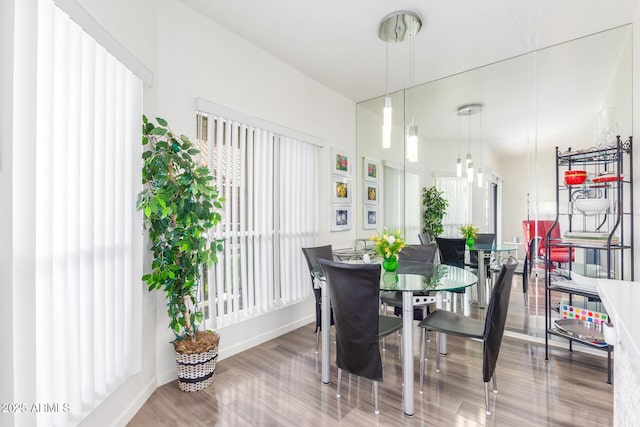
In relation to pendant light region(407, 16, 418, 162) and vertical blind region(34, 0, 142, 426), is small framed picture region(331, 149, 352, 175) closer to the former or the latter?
pendant light region(407, 16, 418, 162)

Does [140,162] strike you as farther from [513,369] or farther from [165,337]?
[513,369]

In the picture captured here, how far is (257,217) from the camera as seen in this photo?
2.96 metres

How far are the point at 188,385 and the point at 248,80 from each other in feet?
8.66

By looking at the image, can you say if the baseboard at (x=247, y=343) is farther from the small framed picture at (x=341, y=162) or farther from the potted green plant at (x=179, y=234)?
the small framed picture at (x=341, y=162)

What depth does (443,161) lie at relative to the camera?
3.71m

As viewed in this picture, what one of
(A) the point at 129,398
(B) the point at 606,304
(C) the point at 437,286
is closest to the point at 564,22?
(C) the point at 437,286

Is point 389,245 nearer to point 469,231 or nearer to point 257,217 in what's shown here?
point 257,217

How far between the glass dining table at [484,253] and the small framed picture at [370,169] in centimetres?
166

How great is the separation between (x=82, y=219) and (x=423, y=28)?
9.43ft

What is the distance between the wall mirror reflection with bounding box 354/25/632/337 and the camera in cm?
268

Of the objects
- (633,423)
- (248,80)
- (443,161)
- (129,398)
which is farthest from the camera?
(443,161)

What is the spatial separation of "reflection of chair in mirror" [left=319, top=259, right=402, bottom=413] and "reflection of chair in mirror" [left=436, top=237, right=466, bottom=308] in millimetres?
1805

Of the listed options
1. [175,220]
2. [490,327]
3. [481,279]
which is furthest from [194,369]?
[481,279]
